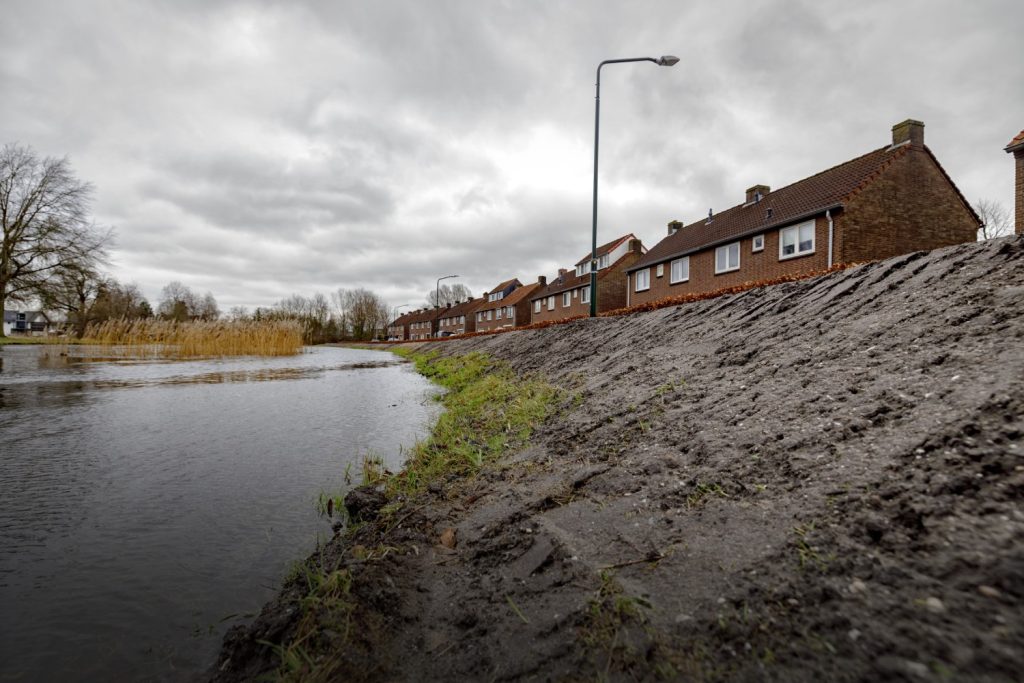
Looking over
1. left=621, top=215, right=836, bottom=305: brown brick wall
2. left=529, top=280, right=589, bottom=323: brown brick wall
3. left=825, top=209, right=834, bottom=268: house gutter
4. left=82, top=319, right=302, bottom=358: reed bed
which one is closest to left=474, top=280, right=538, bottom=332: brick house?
left=529, top=280, right=589, bottom=323: brown brick wall

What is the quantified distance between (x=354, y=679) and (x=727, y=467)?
91.4 inches

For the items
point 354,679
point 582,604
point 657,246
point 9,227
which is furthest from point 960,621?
point 9,227

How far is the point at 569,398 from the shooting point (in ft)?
18.7

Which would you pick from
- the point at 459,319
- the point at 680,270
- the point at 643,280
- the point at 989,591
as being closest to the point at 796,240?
the point at 680,270

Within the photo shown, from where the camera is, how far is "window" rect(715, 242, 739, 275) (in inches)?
834

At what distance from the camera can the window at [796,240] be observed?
17719mm

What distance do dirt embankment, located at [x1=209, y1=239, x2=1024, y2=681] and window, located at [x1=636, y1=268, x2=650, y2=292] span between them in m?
23.9

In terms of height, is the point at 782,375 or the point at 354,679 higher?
the point at 782,375

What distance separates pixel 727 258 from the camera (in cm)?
2166

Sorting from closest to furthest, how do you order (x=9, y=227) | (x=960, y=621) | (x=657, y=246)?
(x=960, y=621)
(x=9, y=227)
(x=657, y=246)

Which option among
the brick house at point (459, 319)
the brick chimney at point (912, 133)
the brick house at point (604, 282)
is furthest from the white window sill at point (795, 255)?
the brick house at point (459, 319)

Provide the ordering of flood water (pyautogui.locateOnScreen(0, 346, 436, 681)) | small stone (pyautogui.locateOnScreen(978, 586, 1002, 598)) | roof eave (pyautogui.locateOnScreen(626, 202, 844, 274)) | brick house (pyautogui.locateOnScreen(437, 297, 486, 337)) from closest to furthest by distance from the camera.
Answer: small stone (pyautogui.locateOnScreen(978, 586, 1002, 598)) < flood water (pyautogui.locateOnScreen(0, 346, 436, 681)) < roof eave (pyautogui.locateOnScreen(626, 202, 844, 274)) < brick house (pyautogui.locateOnScreen(437, 297, 486, 337))

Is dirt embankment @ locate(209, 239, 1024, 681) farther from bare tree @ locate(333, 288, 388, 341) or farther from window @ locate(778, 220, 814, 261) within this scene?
bare tree @ locate(333, 288, 388, 341)

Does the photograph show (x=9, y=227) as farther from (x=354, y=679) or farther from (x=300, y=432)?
(x=354, y=679)
